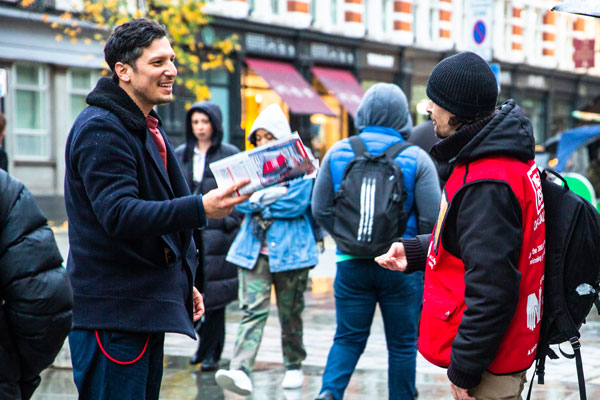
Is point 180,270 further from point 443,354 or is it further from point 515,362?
point 515,362

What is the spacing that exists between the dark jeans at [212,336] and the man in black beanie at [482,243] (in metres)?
4.02

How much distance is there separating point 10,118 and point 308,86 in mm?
9155

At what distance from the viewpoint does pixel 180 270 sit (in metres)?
3.45

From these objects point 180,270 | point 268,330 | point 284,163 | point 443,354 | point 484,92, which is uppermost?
point 484,92

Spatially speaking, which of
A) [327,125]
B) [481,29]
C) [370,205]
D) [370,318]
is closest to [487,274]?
[370,205]

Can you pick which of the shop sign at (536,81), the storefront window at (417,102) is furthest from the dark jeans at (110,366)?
the shop sign at (536,81)

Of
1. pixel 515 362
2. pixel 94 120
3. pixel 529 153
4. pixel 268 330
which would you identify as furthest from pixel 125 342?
pixel 268 330

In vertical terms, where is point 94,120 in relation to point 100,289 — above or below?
above

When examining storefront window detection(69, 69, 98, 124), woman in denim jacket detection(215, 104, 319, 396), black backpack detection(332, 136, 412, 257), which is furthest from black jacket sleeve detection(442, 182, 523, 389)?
storefront window detection(69, 69, 98, 124)

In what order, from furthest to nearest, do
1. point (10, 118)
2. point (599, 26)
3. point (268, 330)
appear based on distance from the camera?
1. point (599, 26)
2. point (10, 118)
3. point (268, 330)

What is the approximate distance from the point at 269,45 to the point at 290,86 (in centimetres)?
127

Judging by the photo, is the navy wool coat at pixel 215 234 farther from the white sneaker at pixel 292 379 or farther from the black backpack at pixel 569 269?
the black backpack at pixel 569 269

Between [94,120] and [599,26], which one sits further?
[599,26]

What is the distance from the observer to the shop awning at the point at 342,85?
27.3m
